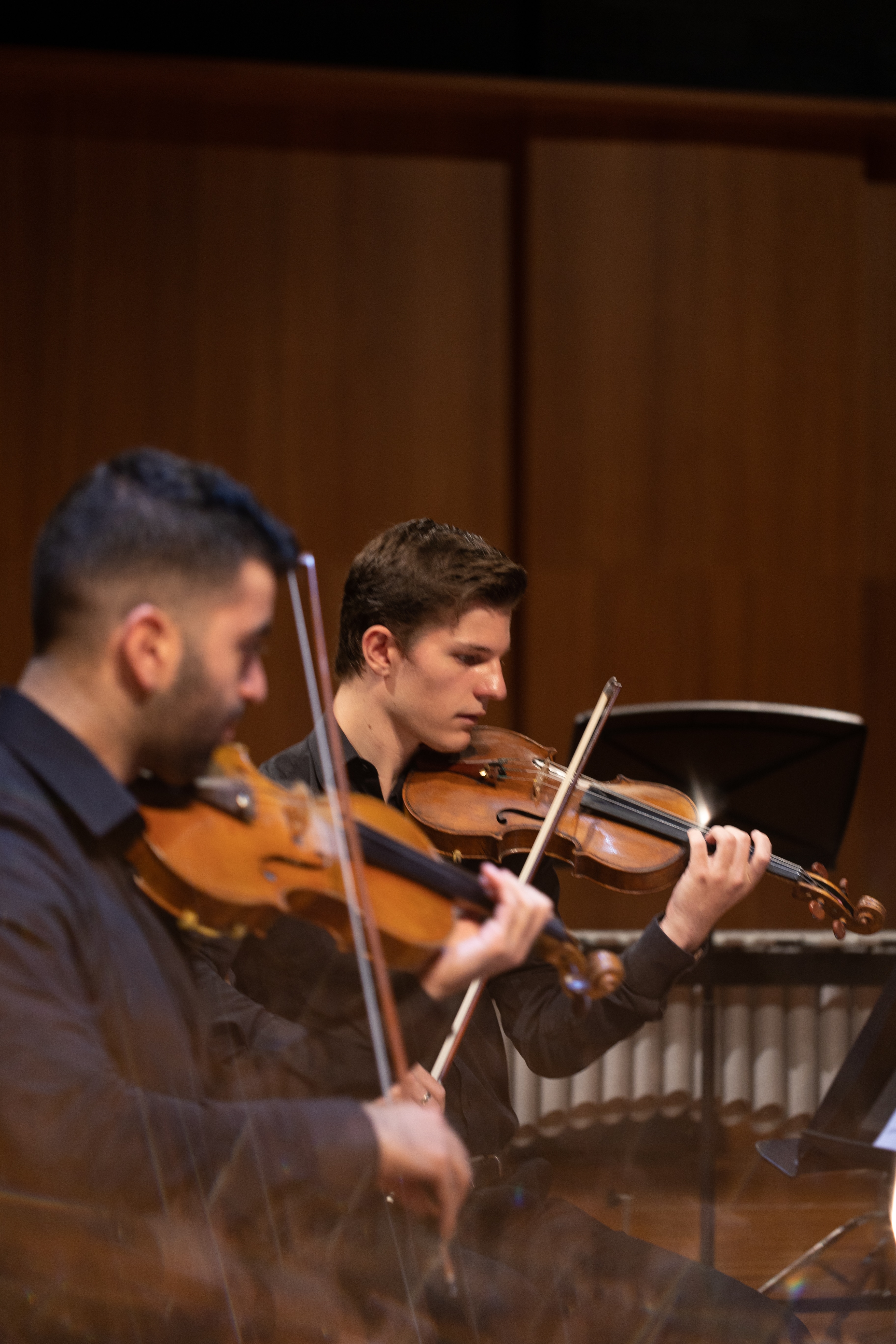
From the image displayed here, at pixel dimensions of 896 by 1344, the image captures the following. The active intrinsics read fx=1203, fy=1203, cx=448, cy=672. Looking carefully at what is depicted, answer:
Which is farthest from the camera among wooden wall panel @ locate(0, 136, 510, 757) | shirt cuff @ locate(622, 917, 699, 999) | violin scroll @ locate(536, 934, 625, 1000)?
wooden wall panel @ locate(0, 136, 510, 757)

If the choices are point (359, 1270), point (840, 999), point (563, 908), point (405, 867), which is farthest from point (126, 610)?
point (840, 999)

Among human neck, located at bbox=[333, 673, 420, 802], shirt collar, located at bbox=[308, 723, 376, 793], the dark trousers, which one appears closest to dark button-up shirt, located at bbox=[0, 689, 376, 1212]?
the dark trousers

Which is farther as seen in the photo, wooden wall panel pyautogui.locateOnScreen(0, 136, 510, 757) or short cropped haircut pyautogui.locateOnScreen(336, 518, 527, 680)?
wooden wall panel pyautogui.locateOnScreen(0, 136, 510, 757)

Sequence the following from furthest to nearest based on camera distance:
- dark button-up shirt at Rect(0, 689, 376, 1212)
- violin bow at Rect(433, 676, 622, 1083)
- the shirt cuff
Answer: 1. the shirt cuff
2. violin bow at Rect(433, 676, 622, 1083)
3. dark button-up shirt at Rect(0, 689, 376, 1212)

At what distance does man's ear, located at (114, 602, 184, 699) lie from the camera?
2.79ft

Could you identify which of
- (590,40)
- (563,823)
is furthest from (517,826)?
(590,40)

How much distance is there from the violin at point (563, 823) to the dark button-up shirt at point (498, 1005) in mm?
44

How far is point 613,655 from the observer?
144 inches

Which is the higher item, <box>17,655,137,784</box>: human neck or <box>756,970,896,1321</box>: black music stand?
<box>17,655,137,784</box>: human neck

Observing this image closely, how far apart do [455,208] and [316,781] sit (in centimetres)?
284

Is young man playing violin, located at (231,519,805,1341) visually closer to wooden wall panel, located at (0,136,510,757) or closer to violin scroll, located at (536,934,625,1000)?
violin scroll, located at (536,934,625,1000)

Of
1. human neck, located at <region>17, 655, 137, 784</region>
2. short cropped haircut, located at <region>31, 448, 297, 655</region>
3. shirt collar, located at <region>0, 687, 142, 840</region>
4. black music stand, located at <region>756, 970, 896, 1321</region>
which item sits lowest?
black music stand, located at <region>756, 970, 896, 1321</region>

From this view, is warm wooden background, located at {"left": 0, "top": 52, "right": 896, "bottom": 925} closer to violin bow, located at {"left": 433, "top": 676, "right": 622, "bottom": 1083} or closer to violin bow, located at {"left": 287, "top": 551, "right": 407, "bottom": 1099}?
violin bow, located at {"left": 433, "top": 676, "right": 622, "bottom": 1083}

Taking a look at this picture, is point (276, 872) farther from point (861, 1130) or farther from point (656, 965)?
point (861, 1130)
